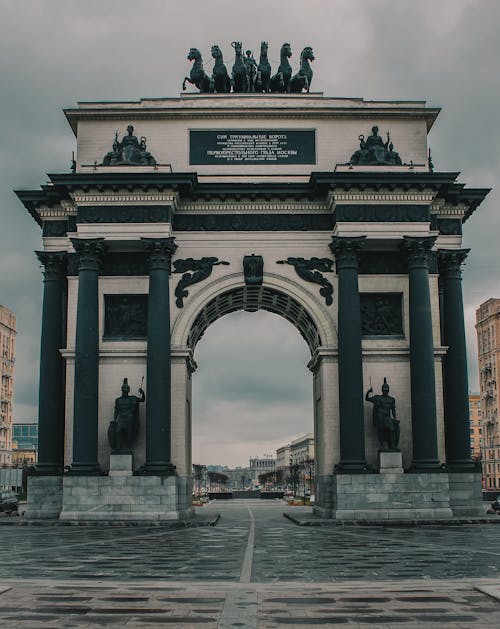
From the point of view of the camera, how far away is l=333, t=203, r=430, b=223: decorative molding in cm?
3834

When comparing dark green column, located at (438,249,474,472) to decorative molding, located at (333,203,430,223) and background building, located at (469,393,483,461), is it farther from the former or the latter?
background building, located at (469,393,483,461)

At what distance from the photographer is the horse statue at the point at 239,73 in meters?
42.3

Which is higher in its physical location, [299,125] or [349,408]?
[299,125]

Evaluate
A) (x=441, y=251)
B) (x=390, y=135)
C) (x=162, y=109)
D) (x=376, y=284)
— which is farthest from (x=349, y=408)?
(x=162, y=109)

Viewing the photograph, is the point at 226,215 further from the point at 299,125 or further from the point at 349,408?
the point at 349,408

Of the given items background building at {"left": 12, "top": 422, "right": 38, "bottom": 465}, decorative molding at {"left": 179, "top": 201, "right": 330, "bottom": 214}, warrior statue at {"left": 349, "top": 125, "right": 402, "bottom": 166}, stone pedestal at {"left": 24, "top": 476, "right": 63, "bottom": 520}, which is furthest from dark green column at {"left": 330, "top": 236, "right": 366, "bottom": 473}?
background building at {"left": 12, "top": 422, "right": 38, "bottom": 465}

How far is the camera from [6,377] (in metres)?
122

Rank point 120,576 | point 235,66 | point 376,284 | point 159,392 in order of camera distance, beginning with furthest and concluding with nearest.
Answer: point 235,66, point 376,284, point 159,392, point 120,576

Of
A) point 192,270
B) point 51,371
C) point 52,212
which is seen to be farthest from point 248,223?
point 51,371

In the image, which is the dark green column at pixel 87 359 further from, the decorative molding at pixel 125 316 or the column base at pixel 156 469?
the column base at pixel 156 469

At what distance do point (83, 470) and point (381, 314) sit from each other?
49.5 feet

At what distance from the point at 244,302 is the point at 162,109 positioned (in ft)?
34.0

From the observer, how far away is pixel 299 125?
134 feet

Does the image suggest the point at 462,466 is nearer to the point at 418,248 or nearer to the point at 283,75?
the point at 418,248
